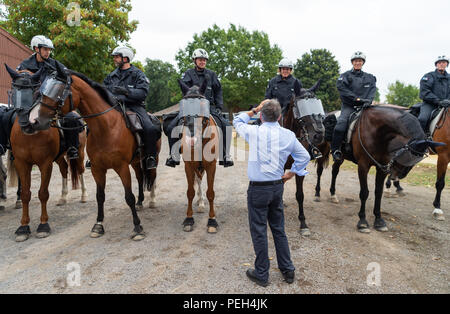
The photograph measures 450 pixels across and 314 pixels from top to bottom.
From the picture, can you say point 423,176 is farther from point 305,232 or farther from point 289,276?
point 289,276

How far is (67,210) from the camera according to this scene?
659 cm

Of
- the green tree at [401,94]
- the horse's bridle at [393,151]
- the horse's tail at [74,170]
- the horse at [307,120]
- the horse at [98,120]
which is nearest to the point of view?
the horse at [98,120]

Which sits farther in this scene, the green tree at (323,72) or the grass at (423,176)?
the green tree at (323,72)

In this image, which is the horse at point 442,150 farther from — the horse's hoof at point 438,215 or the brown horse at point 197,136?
the brown horse at point 197,136

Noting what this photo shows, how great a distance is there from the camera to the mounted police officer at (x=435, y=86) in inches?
253

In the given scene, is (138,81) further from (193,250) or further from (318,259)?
(318,259)

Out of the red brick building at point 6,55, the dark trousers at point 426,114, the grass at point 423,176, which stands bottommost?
the grass at point 423,176

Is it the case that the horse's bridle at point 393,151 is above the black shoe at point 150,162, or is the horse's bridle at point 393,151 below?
above

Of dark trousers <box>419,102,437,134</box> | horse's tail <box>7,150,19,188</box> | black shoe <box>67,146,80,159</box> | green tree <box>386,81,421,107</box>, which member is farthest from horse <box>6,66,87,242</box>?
green tree <box>386,81,421,107</box>

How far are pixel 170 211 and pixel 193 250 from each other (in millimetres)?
2192

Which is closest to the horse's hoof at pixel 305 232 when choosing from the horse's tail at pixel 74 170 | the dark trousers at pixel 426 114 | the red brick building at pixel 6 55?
the dark trousers at pixel 426 114

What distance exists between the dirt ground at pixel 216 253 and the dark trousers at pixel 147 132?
1.57 metres
